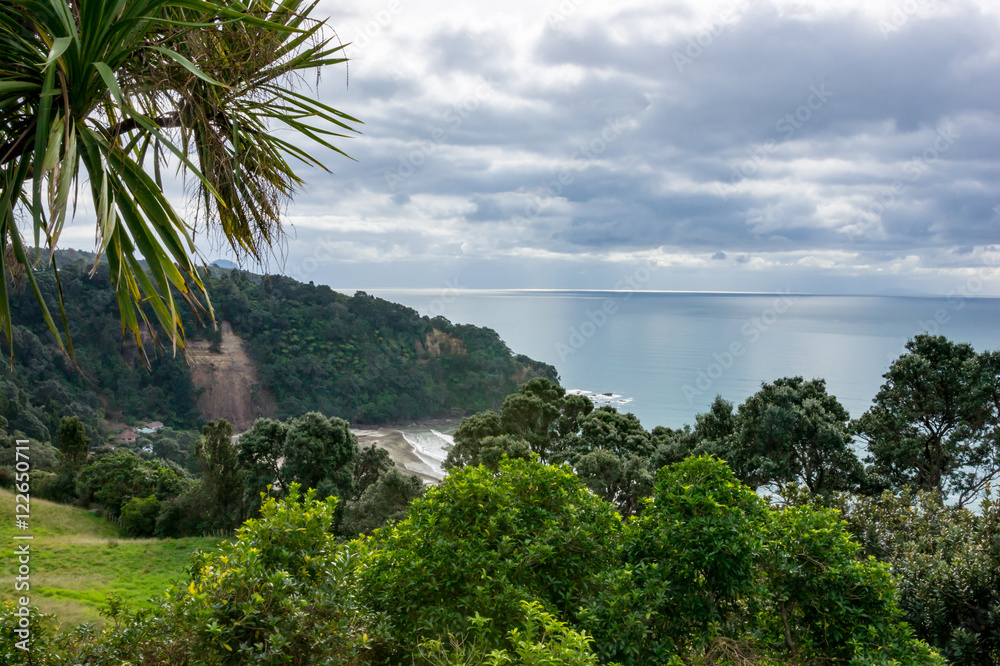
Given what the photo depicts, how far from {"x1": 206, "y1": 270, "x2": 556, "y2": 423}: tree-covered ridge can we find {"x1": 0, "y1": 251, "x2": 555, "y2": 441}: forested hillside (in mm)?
114

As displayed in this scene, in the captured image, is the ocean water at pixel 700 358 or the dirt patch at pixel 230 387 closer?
the ocean water at pixel 700 358

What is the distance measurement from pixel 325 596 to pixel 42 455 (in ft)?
118

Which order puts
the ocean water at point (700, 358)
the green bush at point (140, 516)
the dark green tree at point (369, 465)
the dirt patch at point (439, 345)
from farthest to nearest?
1. the dirt patch at point (439, 345)
2. the ocean water at point (700, 358)
3. the dark green tree at point (369, 465)
4. the green bush at point (140, 516)

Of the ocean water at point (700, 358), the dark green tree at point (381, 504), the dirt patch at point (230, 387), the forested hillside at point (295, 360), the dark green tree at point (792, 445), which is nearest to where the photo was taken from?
the dark green tree at point (792, 445)

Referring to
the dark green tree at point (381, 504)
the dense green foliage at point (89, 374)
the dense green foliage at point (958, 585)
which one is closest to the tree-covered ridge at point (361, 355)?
the dense green foliage at point (89, 374)

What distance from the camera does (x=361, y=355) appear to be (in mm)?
63688

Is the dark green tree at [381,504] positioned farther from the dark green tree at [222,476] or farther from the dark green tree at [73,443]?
the dark green tree at [73,443]

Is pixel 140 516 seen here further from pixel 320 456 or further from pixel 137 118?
pixel 137 118

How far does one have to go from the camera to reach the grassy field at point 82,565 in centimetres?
900

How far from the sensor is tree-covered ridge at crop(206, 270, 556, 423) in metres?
60.1

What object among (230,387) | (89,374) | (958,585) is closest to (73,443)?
(958,585)

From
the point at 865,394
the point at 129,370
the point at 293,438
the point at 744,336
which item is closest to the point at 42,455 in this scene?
the point at 293,438

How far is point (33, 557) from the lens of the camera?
13.1 m

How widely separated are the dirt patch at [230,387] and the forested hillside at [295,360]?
2.66ft
